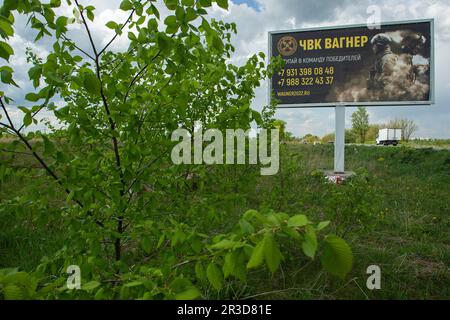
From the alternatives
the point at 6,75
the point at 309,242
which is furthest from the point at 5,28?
the point at 309,242

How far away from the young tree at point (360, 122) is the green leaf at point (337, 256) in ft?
87.9

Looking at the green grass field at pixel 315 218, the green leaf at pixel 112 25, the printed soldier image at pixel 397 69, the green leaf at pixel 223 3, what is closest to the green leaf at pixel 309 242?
the green grass field at pixel 315 218

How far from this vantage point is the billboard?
346 inches

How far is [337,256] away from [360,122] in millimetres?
28135

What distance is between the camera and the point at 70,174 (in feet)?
5.26

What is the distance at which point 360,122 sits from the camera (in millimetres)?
26562

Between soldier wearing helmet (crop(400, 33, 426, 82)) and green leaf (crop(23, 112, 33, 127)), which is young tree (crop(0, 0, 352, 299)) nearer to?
green leaf (crop(23, 112, 33, 127))

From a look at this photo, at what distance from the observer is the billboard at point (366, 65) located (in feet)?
28.8

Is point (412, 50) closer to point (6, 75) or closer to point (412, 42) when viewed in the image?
point (412, 42)

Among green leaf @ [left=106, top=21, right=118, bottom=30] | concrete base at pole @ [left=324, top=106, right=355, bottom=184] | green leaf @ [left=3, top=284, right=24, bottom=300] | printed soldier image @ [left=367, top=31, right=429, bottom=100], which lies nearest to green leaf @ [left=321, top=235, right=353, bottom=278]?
green leaf @ [left=3, top=284, right=24, bottom=300]

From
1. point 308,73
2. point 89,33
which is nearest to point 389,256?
point 89,33

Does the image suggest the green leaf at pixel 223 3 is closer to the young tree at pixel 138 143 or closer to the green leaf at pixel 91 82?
the young tree at pixel 138 143
